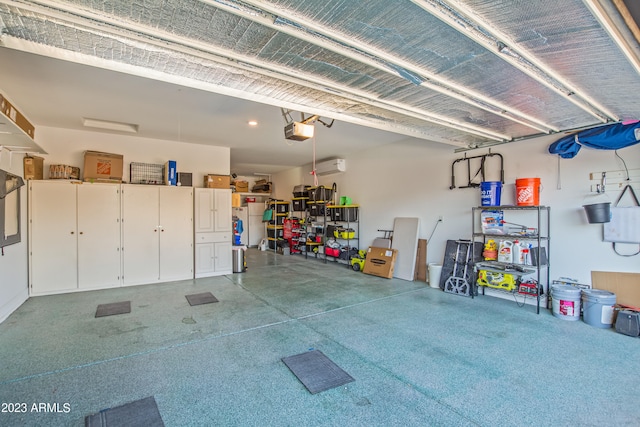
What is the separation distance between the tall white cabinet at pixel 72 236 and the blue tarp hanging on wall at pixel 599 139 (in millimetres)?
7216

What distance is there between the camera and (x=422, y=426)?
1.89 metres

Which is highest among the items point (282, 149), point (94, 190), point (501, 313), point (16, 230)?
point (282, 149)

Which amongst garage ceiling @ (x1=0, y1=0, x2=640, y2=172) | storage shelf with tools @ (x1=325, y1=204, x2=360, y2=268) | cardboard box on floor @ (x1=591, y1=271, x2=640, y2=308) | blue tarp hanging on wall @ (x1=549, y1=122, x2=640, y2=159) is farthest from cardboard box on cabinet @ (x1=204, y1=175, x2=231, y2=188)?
cardboard box on floor @ (x1=591, y1=271, x2=640, y2=308)

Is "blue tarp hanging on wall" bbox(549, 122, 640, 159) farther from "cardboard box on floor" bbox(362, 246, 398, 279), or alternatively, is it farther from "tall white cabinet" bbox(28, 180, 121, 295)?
"tall white cabinet" bbox(28, 180, 121, 295)

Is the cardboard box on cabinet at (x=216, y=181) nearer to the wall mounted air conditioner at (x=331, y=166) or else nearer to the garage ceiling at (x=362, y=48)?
the wall mounted air conditioner at (x=331, y=166)

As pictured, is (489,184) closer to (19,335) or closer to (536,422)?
(536,422)

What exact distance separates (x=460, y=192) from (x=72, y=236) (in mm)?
6912

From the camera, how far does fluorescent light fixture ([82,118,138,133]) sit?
482cm

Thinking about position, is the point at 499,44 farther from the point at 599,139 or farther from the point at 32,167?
the point at 32,167

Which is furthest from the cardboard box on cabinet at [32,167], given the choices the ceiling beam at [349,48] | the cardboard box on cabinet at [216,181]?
the ceiling beam at [349,48]

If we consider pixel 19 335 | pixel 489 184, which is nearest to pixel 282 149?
pixel 489 184

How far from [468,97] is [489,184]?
2.18 meters

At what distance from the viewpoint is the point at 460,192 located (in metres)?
5.38

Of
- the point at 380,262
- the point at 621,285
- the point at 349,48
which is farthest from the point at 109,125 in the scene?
the point at 621,285
